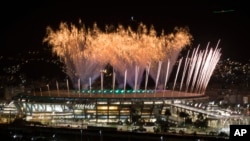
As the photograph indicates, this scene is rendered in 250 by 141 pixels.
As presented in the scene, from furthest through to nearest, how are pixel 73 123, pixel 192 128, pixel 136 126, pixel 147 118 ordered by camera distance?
pixel 147 118 → pixel 73 123 → pixel 136 126 → pixel 192 128

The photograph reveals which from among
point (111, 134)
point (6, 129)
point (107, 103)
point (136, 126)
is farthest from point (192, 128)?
point (6, 129)

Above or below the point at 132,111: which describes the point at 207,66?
above

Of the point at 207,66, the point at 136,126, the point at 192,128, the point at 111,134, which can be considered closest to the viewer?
the point at 111,134

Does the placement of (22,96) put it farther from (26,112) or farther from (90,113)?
(90,113)

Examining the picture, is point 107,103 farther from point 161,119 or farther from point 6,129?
point 6,129

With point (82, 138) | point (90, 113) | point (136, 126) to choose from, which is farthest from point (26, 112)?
point (82, 138)

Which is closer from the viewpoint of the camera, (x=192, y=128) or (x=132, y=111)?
(x=192, y=128)
